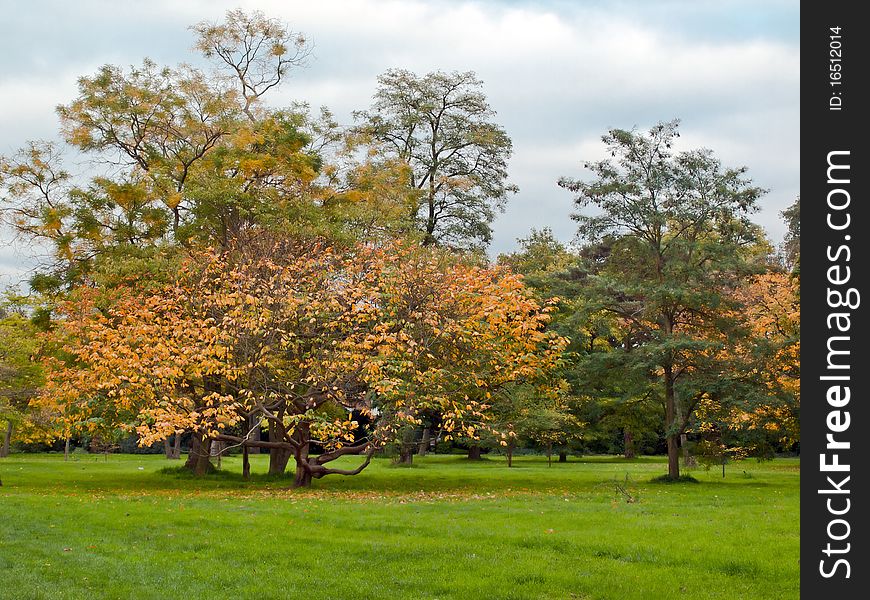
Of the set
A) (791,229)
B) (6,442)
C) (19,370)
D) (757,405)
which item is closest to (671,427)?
(757,405)

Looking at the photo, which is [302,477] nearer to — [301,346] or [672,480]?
[301,346]

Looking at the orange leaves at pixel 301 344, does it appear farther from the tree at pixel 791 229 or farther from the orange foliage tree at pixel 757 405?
the tree at pixel 791 229

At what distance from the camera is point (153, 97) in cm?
2480

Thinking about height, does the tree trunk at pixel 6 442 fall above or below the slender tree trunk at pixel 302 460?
below

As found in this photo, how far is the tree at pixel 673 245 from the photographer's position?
24609 mm

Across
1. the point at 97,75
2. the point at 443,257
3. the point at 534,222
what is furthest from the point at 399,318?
the point at 534,222

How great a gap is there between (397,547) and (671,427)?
15.9m

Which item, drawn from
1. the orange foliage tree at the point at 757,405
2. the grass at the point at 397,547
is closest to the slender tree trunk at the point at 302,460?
the grass at the point at 397,547

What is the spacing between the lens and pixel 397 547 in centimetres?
1084

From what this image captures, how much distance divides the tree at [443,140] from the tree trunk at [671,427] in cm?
1271

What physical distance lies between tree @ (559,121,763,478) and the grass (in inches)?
272

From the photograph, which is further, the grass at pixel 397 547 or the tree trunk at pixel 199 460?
the tree trunk at pixel 199 460

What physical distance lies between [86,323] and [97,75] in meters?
8.20

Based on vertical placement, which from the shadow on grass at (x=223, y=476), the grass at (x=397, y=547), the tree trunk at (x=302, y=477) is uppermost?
the grass at (x=397, y=547)
